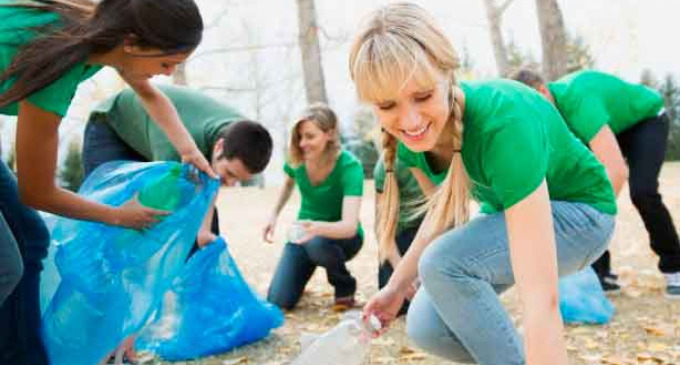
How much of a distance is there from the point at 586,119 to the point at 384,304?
169 cm

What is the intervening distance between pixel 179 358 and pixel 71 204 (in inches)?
47.5

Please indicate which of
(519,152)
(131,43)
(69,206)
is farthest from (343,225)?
(519,152)

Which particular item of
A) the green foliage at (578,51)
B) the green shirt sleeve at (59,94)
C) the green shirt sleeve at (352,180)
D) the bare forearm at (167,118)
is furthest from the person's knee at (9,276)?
the green foliage at (578,51)

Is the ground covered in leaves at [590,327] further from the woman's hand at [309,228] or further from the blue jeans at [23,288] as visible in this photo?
A: the blue jeans at [23,288]

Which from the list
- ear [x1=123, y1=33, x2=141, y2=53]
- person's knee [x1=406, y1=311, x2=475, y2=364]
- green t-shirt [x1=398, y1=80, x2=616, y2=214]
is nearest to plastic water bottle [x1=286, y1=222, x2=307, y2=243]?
person's knee [x1=406, y1=311, x2=475, y2=364]

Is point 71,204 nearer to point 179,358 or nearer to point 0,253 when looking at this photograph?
point 0,253

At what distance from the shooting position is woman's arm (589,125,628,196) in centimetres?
323

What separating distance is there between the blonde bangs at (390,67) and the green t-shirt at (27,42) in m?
0.76

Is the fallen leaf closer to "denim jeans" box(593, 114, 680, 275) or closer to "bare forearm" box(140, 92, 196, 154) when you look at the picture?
"bare forearm" box(140, 92, 196, 154)

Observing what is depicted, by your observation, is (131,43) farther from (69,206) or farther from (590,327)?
(590,327)

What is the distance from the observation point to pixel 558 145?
202 cm

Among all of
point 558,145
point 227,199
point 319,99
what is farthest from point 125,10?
point 227,199

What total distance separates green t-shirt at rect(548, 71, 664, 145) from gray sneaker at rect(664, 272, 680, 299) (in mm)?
874

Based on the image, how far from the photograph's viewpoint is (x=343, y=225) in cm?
398
